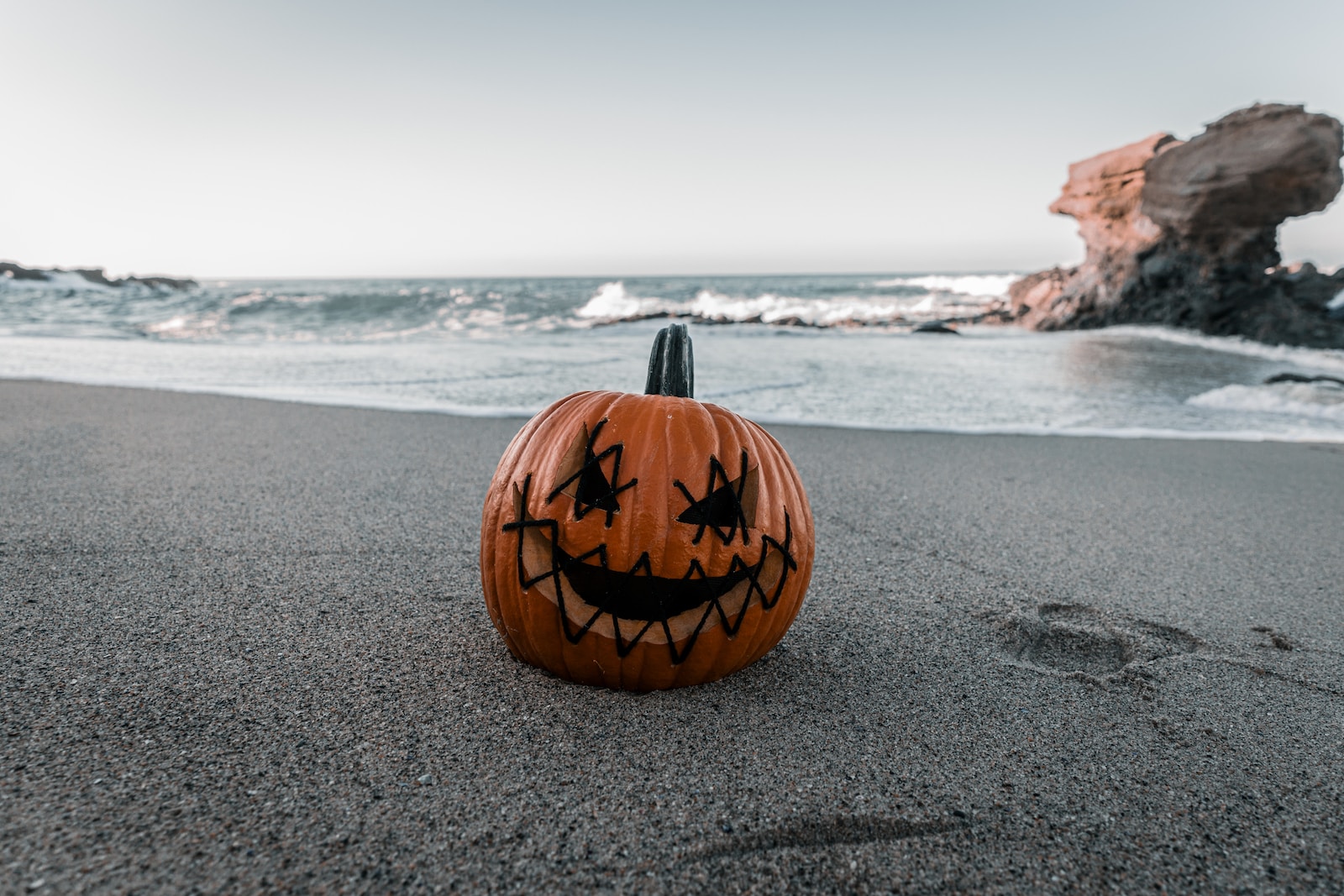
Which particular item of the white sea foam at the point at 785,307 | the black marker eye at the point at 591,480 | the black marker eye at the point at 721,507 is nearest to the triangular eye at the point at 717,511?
Answer: the black marker eye at the point at 721,507

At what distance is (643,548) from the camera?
154cm

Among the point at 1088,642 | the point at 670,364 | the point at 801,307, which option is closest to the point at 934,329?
the point at 801,307

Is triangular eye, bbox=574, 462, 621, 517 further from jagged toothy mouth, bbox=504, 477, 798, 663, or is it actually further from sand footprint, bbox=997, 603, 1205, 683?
sand footprint, bbox=997, 603, 1205, 683

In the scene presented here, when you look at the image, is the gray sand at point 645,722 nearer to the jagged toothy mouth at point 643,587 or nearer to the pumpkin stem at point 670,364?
the jagged toothy mouth at point 643,587

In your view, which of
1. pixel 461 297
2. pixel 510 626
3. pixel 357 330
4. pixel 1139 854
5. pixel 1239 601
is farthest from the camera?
pixel 461 297

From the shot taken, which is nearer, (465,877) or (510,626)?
(465,877)

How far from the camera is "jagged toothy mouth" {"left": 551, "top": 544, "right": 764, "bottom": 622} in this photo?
156cm

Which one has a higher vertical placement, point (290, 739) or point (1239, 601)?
point (290, 739)

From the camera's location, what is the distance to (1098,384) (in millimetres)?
8031

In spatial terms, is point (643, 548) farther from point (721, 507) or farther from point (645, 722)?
point (645, 722)

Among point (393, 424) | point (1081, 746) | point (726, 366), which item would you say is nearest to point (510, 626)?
point (1081, 746)

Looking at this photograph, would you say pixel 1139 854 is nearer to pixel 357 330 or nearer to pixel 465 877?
pixel 465 877

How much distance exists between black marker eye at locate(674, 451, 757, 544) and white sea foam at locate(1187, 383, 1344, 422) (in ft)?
22.8

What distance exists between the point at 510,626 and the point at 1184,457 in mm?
4524
